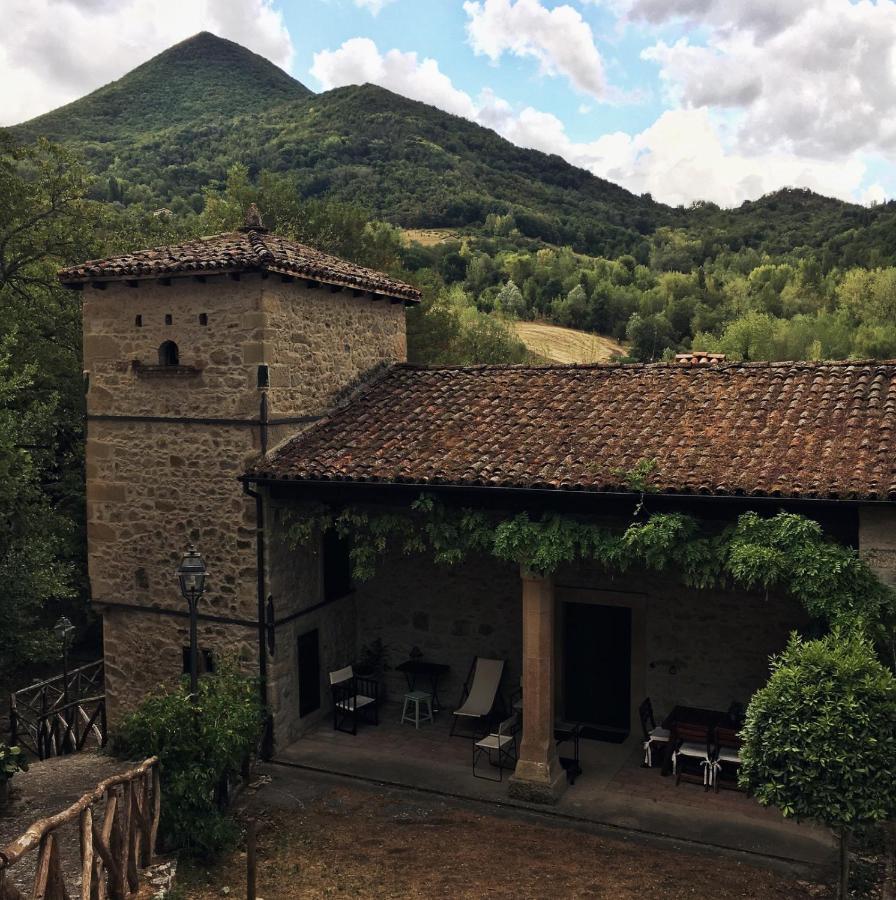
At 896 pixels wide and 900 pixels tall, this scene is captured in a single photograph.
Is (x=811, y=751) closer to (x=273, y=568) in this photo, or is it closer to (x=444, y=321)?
(x=273, y=568)

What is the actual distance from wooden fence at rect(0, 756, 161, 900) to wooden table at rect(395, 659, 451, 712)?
17.5 ft

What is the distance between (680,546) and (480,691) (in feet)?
15.7

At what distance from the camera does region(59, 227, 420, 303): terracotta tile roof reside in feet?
36.2

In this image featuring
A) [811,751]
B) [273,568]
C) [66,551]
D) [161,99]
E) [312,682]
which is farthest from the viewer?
[161,99]

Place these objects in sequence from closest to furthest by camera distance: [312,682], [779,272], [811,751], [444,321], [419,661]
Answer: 1. [811,751]
2. [312,682]
3. [419,661]
4. [444,321]
5. [779,272]

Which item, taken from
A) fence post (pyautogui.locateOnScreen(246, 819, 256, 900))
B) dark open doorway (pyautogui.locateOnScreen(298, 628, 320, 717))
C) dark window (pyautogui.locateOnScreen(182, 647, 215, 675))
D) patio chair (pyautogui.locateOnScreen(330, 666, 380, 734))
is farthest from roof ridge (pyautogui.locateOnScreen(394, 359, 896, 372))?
fence post (pyautogui.locateOnScreen(246, 819, 256, 900))

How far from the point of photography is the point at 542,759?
34.0 ft

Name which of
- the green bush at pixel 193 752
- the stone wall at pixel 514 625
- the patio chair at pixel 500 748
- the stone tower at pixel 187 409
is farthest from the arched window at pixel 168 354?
the patio chair at pixel 500 748

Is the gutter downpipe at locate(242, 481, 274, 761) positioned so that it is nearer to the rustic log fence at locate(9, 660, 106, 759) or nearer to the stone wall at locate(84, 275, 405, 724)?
the stone wall at locate(84, 275, 405, 724)

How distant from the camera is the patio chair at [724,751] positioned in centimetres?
1054

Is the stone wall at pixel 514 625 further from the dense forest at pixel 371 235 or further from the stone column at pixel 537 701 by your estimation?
the dense forest at pixel 371 235

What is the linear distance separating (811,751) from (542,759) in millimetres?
3889

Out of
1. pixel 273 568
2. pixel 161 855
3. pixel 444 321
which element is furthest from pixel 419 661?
pixel 444 321

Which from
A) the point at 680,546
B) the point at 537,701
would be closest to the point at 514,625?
the point at 537,701
